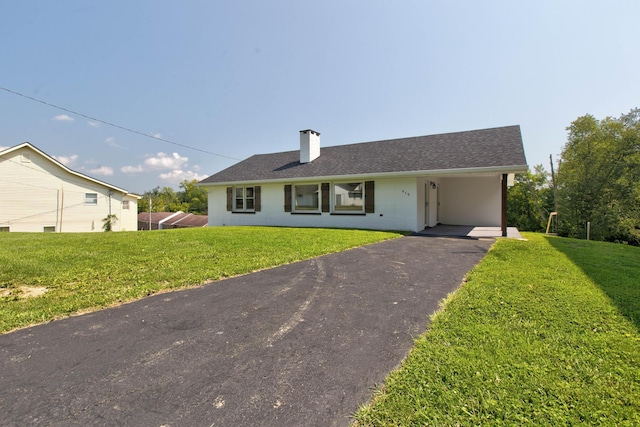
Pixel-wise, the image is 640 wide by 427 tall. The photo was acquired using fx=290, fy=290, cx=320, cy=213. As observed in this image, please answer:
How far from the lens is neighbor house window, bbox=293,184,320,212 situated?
13922 millimetres

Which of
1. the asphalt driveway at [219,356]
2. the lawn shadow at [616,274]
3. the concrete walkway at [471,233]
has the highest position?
the concrete walkway at [471,233]

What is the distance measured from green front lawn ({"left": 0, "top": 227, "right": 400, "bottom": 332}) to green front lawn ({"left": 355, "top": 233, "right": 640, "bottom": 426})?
11.6ft

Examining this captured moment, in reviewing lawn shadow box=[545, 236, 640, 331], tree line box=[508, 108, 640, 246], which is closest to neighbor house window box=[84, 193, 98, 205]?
lawn shadow box=[545, 236, 640, 331]

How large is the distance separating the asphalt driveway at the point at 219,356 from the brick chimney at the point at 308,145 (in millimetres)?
11840

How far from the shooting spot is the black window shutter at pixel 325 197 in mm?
13531

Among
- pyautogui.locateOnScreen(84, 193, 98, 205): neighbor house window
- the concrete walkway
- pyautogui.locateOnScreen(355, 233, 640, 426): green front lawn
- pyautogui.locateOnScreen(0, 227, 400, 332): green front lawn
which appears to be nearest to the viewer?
pyautogui.locateOnScreen(355, 233, 640, 426): green front lawn

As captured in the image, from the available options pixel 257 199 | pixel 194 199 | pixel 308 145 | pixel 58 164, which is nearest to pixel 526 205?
pixel 308 145

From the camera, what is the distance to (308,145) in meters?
15.4

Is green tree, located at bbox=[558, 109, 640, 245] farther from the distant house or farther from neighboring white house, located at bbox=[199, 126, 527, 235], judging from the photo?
the distant house

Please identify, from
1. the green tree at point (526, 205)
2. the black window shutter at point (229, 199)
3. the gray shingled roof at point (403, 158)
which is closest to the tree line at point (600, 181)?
the green tree at point (526, 205)

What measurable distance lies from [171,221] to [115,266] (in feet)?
91.0

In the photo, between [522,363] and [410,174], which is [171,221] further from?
[522,363]

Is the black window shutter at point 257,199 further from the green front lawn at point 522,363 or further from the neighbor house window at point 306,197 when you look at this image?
the green front lawn at point 522,363

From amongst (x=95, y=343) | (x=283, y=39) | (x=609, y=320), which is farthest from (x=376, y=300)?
(x=283, y=39)
